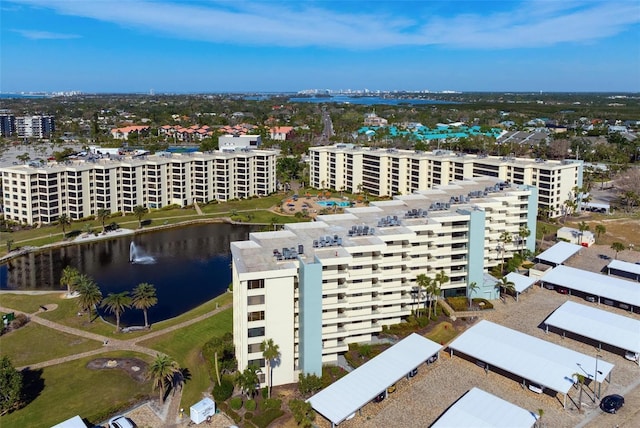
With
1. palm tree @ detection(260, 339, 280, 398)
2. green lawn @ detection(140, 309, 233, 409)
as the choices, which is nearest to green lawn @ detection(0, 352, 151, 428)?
green lawn @ detection(140, 309, 233, 409)

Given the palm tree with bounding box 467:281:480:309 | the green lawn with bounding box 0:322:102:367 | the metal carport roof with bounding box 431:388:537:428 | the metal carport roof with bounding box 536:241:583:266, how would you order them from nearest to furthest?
the metal carport roof with bounding box 431:388:537:428, the green lawn with bounding box 0:322:102:367, the palm tree with bounding box 467:281:480:309, the metal carport roof with bounding box 536:241:583:266

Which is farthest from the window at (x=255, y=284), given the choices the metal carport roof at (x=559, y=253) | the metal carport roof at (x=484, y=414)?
the metal carport roof at (x=559, y=253)

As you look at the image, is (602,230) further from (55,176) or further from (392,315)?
(55,176)

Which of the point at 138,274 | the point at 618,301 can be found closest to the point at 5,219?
the point at 138,274

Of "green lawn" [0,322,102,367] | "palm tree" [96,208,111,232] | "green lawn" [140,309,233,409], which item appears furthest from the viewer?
"palm tree" [96,208,111,232]

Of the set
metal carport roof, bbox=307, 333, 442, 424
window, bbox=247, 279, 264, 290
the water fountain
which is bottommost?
metal carport roof, bbox=307, 333, 442, 424

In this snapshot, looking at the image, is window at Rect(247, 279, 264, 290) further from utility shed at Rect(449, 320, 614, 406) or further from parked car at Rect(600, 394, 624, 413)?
parked car at Rect(600, 394, 624, 413)

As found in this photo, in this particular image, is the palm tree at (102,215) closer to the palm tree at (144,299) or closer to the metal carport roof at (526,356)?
the palm tree at (144,299)
